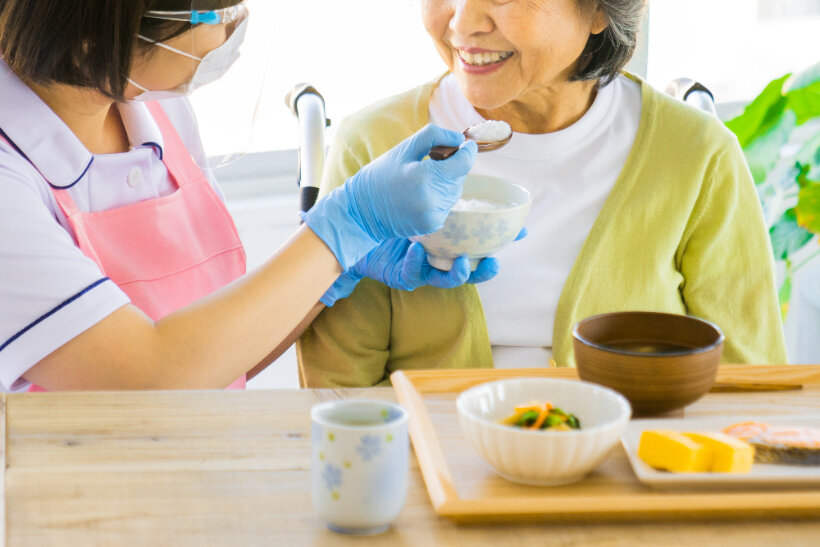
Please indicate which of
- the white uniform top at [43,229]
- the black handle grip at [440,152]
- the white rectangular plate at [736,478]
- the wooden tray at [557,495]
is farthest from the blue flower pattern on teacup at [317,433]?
the black handle grip at [440,152]

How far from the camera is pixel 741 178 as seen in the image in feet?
5.36

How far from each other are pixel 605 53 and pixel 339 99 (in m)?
1.22

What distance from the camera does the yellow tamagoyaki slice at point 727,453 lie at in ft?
2.90

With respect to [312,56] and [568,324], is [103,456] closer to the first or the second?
[568,324]

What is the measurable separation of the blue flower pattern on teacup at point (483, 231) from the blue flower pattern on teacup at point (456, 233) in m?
0.02

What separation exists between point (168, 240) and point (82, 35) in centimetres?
41

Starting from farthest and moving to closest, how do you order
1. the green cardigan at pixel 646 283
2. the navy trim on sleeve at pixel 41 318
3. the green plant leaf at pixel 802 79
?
the green plant leaf at pixel 802 79 < the green cardigan at pixel 646 283 < the navy trim on sleeve at pixel 41 318

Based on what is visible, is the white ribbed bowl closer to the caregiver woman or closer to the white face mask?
the caregiver woman

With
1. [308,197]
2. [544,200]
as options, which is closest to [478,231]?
[544,200]

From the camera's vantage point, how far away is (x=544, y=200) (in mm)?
1621

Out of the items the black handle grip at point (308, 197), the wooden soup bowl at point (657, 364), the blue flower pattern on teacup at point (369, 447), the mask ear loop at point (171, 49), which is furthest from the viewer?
the black handle grip at point (308, 197)

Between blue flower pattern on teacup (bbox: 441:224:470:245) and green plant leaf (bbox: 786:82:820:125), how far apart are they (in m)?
1.44

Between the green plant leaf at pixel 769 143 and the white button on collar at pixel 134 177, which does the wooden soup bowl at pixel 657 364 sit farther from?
the green plant leaf at pixel 769 143

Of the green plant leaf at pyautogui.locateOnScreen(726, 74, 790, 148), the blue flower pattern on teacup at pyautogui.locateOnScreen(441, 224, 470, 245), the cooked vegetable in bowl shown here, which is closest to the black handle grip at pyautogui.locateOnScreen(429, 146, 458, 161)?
the blue flower pattern on teacup at pyautogui.locateOnScreen(441, 224, 470, 245)
